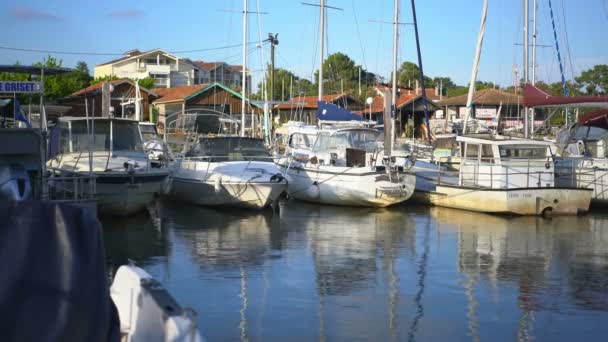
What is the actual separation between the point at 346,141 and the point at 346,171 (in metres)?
2.55

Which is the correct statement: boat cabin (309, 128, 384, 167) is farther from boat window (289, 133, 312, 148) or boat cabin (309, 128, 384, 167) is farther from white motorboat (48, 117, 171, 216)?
white motorboat (48, 117, 171, 216)

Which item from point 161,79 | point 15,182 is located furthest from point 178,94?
point 15,182

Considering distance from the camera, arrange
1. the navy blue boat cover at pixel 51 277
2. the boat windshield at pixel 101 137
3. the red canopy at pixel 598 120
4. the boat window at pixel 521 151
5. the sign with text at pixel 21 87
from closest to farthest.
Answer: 1. the navy blue boat cover at pixel 51 277
2. the sign with text at pixel 21 87
3. the boat windshield at pixel 101 137
4. the boat window at pixel 521 151
5. the red canopy at pixel 598 120

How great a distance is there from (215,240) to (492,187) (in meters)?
8.99

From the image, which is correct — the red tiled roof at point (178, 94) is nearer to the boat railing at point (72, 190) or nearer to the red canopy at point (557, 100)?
the red canopy at point (557, 100)

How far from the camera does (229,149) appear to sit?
2259 centimetres

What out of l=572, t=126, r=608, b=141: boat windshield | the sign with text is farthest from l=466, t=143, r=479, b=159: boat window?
the sign with text

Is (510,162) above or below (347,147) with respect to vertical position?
below

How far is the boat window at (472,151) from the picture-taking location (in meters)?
22.3

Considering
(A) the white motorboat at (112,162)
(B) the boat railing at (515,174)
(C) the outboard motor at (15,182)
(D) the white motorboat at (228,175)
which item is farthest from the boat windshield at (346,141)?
(C) the outboard motor at (15,182)

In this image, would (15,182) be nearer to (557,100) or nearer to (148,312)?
(148,312)

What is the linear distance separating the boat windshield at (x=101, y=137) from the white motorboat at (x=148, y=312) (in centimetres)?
1418

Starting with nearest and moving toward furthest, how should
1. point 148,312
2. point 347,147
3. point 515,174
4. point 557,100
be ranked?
1. point 148,312
2. point 515,174
3. point 557,100
4. point 347,147

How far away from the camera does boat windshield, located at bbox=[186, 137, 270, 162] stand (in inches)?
883
